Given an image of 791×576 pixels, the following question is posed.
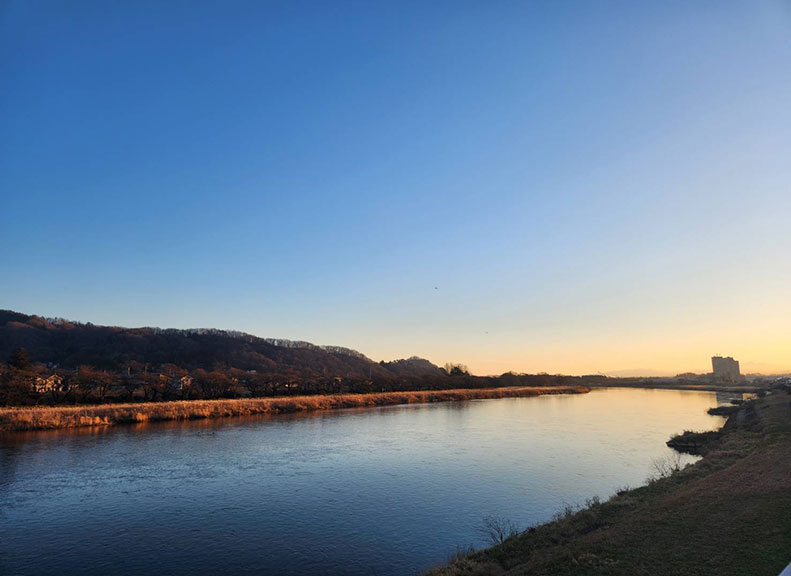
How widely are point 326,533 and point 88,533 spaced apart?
745 cm

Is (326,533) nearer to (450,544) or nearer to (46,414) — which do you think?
(450,544)

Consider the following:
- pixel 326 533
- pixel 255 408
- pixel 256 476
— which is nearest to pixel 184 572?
pixel 326 533

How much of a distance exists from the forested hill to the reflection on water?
7033cm

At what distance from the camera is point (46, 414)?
35375mm

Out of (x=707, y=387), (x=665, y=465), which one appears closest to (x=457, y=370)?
(x=707, y=387)

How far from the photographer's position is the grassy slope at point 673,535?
818 centimetres

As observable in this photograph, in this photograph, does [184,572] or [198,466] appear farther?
[198,466]

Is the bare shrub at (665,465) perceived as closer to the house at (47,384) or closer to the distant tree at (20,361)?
the house at (47,384)

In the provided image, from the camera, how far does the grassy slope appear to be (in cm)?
818

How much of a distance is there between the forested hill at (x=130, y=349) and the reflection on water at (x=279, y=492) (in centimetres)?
7033

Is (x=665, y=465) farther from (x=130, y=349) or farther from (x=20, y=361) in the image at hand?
(x=130, y=349)

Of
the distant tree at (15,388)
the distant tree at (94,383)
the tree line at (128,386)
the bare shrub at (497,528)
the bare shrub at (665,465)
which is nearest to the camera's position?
the bare shrub at (497,528)

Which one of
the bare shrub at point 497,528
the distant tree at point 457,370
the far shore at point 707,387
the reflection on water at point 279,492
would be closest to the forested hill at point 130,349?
the distant tree at point 457,370

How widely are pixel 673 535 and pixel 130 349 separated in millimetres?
131505
